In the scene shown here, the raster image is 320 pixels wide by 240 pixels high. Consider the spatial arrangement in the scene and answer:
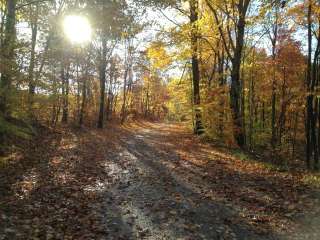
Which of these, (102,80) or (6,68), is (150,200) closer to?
(6,68)

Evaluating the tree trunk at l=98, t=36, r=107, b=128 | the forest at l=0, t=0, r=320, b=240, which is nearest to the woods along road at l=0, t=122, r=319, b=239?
the forest at l=0, t=0, r=320, b=240

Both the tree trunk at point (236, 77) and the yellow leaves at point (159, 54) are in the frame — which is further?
the yellow leaves at point (159, 54)

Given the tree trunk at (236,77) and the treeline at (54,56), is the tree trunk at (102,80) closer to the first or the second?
the treeline at (54,56)

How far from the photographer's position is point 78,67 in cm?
2877

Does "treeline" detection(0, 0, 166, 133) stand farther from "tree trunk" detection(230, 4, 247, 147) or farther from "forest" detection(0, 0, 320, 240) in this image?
"tree trunk" detection(230, 4, 247, 147)

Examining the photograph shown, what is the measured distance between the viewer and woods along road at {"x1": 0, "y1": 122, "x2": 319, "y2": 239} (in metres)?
6.43

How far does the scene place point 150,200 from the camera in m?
8.34

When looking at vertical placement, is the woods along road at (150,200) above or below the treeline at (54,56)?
below

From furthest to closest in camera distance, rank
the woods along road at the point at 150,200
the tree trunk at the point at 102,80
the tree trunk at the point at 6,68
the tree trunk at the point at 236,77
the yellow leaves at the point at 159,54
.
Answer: the tree trunk at the point at 102,80 < the yellow leaves at the point at 159,54 < the tree trunk at the point at 236,77 < the tree trunk at the point at 6,68 < the woods along road at the point at 150,200

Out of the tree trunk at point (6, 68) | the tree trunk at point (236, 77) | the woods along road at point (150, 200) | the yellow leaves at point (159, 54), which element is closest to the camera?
the woods along road at point (150, 200)

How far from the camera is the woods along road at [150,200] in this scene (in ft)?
21.1

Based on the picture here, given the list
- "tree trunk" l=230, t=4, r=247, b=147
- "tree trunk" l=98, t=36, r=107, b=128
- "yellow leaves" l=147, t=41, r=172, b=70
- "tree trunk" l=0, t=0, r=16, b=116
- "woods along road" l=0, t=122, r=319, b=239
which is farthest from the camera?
"tree trunk" l=98, t=36, r=107, b=128

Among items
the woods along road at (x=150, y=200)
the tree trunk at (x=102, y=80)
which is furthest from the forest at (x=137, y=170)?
the tree trunk at (x=102, y=80)

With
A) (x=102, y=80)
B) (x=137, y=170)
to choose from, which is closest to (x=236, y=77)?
(x=137, y=170)
